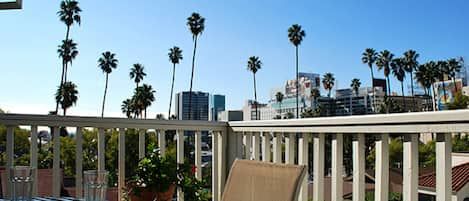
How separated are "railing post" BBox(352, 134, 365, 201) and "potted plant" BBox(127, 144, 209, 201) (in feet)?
3.03

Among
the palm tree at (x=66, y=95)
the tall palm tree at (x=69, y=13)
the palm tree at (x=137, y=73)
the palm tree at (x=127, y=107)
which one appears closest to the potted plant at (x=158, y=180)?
the tall palm tree at (x=69, y=13)

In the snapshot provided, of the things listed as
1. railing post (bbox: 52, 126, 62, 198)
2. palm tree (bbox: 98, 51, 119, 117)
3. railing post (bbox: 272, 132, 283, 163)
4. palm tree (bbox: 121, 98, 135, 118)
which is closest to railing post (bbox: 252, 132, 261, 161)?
railing post (bbox: 272, 132, 283, 163)

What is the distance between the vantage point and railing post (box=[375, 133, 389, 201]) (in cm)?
168

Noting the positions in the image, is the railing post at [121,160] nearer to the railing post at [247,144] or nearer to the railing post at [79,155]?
the railing post at [79,155]

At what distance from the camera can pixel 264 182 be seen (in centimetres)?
162

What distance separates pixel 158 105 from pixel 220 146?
33.2 meters

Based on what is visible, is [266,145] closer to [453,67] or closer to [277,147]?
[277,147]

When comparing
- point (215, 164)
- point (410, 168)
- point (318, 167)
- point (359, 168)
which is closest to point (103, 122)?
point (215, 164)

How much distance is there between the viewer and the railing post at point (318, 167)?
209 centimetres

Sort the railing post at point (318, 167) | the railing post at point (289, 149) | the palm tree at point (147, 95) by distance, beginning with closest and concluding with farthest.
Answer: the railing post at point (318, 167) → the railing post at point (289, 149) → the palm tree at point (147, 95)

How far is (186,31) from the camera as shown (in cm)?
3191

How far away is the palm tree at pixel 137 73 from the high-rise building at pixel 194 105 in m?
3.90

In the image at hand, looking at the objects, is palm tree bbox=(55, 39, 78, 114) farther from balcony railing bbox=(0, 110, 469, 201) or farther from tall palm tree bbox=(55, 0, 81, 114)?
balcony railing bbox=(0, 110, 469, 201)

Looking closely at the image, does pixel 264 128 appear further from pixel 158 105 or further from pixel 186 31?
pixel 158 105
